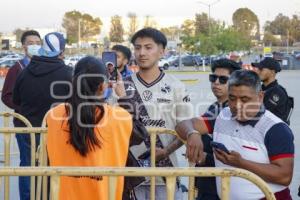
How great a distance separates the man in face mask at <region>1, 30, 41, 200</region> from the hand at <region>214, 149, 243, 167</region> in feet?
9.40

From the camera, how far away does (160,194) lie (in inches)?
169

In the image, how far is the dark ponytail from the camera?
3.05 metres

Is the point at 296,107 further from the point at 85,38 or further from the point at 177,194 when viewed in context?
the point at 85,38

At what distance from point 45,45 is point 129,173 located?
3179 millimetres

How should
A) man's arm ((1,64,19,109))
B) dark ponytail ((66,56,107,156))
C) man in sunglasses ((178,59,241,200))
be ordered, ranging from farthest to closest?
man's arm ((1,64,19,109)) → man in sunglasses ((178,59,241,200)) → dark ponytail ((66,56,107,156))

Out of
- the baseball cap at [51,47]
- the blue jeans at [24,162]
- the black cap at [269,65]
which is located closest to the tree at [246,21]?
the black cap at [269,65]

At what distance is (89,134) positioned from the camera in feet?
9.98

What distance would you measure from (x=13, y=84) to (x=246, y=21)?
10086cm

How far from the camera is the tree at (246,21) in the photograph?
342ft

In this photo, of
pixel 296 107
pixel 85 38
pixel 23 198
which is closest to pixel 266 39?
pixel 85 38

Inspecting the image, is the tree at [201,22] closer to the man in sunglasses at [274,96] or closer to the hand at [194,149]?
the man in sunglasses at [274,96]

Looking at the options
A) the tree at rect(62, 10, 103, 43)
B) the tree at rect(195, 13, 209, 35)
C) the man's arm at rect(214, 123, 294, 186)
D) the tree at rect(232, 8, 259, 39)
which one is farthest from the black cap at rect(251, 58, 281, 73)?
the tree at rect(232, 8, 259, 39)

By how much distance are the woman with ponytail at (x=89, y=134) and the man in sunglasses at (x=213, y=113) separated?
0.84 meters

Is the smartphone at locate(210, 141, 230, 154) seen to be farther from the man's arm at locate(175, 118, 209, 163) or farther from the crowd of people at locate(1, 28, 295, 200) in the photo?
the man's arm at locate(175, 118, 209, 163)
